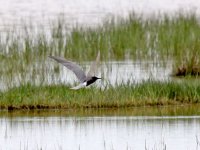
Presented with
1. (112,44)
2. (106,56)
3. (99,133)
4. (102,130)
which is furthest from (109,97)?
(112,44)

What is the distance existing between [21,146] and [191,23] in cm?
1251

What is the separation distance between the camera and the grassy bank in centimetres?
1605

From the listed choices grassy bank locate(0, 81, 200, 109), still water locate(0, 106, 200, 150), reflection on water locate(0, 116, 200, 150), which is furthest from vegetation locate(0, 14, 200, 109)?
reflection on water locate(0, 116, 200, 150)

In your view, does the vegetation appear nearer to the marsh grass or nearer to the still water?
the marsh grass

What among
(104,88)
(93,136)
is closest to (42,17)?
(104,88)

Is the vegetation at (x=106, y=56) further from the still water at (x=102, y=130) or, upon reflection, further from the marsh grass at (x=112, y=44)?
the still water at (x=102, y=130)

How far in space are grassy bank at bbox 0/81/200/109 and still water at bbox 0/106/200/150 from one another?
9.1 inches

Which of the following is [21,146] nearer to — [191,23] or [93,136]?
[93,136]

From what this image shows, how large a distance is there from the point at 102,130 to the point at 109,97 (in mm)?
1925

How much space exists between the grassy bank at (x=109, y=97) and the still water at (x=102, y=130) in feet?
0.75

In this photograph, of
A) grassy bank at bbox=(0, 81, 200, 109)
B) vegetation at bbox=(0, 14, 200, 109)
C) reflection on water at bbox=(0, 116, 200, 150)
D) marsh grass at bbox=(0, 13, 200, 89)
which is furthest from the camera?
marsh grass at bbox=(0, 13, 200, 89)

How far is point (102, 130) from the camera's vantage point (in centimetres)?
1423

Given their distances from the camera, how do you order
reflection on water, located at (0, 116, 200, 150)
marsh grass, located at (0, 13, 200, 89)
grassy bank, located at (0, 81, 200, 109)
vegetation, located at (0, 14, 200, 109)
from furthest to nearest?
1. marsh grass, located at (0, 13, 200, 89)
2. vegetation, located at (0, 14, 200, 109)
3. grassy bank, located at (0, 81, 200, 109)
4. reflection on water, located at (0, 116, 200, 150)

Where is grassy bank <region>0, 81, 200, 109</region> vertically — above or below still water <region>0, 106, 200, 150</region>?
above
